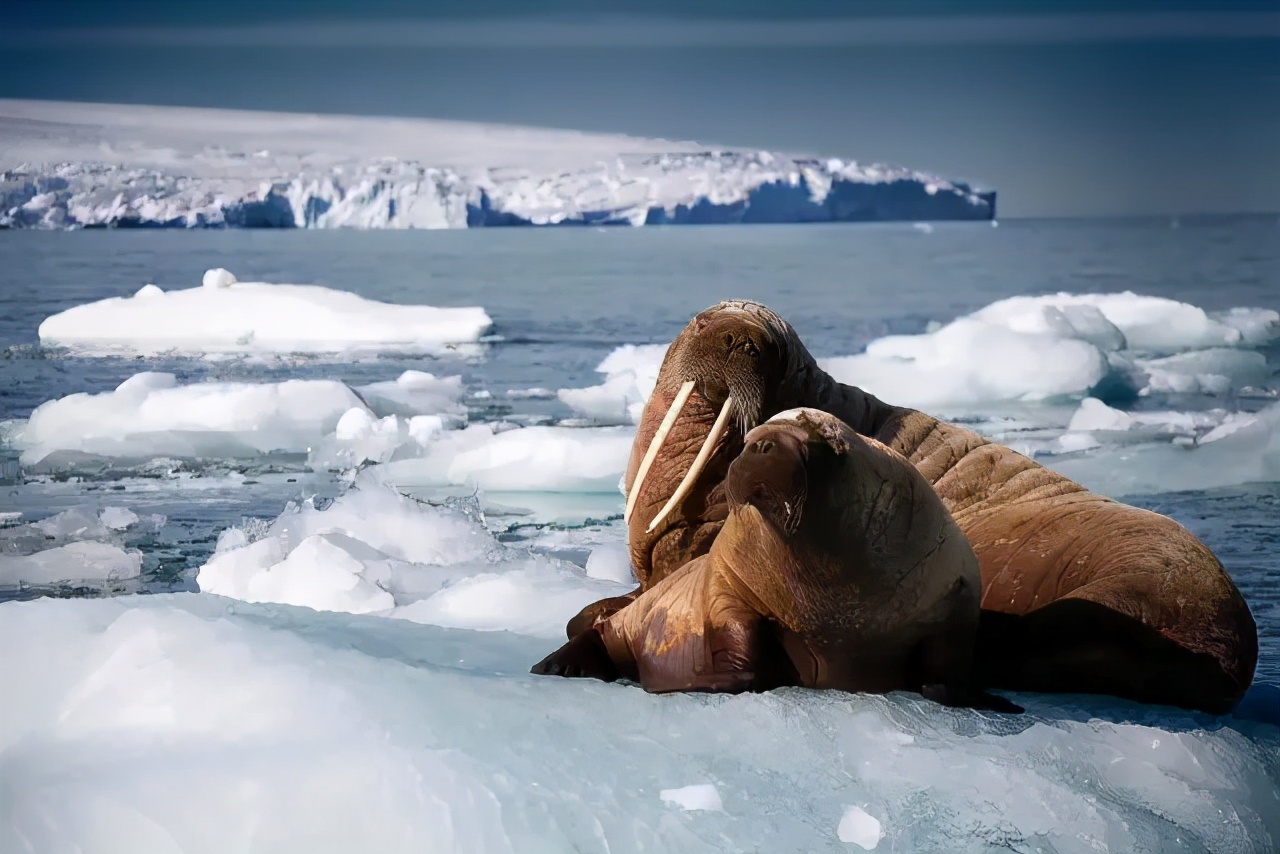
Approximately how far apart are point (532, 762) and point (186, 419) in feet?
24.1

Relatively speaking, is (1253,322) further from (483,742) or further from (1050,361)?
(483,742)

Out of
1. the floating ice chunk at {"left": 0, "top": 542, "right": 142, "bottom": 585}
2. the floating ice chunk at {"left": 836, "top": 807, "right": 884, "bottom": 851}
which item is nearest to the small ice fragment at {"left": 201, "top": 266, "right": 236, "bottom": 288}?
the floating ice chunk at {"left": 0, "top": 542, "right": 142, "bottom": 585}

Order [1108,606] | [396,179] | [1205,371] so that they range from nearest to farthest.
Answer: [1108,606] < [1205,371] < [396,179]

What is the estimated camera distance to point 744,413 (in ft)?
10.2

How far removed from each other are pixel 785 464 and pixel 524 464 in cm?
677

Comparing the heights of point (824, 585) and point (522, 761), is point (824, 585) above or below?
above

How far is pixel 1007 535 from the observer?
3225 mm

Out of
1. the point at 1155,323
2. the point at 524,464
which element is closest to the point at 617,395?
the point at 524,464

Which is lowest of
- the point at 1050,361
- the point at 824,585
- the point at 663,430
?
the point at 1050,361

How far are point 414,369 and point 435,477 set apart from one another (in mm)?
3285

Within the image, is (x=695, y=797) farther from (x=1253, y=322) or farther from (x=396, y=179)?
(x=1253, y=322)

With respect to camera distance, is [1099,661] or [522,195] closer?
[1099,661]

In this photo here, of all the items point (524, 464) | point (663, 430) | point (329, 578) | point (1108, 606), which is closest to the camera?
point (1108, 606)

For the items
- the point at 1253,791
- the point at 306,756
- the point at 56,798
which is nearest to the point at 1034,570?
the point at 1253,791
